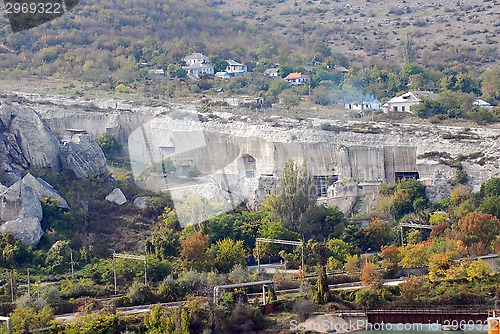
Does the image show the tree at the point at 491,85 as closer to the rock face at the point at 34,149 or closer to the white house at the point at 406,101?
the white house at the point at 406,101

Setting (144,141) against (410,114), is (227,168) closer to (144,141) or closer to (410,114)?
(144,141)

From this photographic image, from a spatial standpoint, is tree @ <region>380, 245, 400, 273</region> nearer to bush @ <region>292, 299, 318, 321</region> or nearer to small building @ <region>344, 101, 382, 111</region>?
bush @ <region>292, 299, 318, 321</region>

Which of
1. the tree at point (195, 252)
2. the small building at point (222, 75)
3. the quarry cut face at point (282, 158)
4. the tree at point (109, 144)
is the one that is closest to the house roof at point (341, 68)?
the small building at point (222, 75)

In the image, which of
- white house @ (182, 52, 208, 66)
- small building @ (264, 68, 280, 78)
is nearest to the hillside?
white house @ (182, 52, 208, 66)

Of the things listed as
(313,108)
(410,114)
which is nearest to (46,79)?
(313,108)

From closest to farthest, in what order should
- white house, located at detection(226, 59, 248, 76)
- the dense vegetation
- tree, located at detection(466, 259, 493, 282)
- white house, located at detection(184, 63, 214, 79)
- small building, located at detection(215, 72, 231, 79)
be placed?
the dense vegetation < tree, located at detection(466, 259, 493, 282) < white house, located at detection(184, 63, 214, 79) < small building, located at detection(215, 72, 231, 79) < white house, located at detection(226, 59, 248, 76)

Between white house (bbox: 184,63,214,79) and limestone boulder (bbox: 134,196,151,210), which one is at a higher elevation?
white house (bbox: 184,63,214,79)

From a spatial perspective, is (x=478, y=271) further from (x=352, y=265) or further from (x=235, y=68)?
(x=235, y=68)
